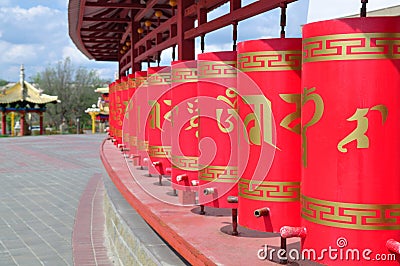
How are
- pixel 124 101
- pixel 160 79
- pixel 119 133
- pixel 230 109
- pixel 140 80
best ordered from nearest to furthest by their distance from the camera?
pixel 230 109, pixel 160 79, pixel 140 80, pixel 124 101, pixel 119 133

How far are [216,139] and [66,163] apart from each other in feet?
40.6

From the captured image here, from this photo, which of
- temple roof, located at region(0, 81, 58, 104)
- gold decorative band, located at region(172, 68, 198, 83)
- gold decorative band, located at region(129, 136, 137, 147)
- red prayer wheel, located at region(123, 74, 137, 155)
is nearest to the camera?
gold decorative band, located at region(172, 68, 198, 83)

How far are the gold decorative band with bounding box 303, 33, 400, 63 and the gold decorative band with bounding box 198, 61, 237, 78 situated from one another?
94cm

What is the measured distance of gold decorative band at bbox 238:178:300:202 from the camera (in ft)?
7.50

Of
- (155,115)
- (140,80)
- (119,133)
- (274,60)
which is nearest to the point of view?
(274,60)

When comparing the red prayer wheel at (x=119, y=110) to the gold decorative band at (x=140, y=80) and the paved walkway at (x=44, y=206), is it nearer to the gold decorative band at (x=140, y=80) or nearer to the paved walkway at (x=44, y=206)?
the paved walkway at (x=44, y=206)

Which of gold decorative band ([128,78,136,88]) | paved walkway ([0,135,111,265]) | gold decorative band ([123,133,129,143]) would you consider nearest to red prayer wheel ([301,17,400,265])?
paved walkway ([0,135,111,265])

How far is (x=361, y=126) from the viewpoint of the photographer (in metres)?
1.84

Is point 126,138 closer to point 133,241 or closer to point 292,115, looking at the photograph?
point 133,241

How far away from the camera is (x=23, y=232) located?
6.59 m

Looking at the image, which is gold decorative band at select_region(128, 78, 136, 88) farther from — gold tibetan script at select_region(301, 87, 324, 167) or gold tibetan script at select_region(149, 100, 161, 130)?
gold tibetan script at select_region(301, 87, 324, 167)

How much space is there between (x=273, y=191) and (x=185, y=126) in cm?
128

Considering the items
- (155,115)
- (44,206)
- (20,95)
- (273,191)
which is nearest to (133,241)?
(155,115)

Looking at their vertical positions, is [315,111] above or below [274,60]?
below
